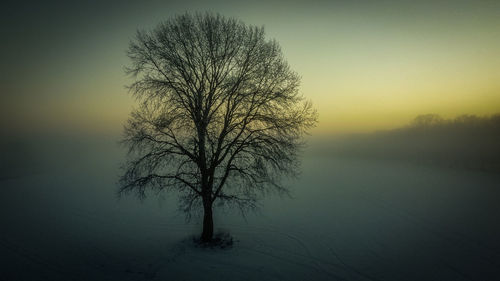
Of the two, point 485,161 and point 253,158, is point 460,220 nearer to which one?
point 253,158

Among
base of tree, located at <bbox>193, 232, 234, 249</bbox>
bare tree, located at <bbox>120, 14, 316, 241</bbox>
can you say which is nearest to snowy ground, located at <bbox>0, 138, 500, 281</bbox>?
base of tree, located at <bbox>193, 232, 234, 249</bbox>

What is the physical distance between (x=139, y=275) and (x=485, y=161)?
261ft

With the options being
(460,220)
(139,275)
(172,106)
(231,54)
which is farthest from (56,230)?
(460,220)

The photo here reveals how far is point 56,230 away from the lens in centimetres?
1527

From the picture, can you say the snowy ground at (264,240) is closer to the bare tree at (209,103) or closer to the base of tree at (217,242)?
the base of tree at (217,242)

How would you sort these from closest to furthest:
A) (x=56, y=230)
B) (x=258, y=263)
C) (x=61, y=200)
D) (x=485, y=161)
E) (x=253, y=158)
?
(x=258, y=263) → (x=253, y=158) → (x=56, y=230) → (x=61, y=200) → (x=485, y=161)

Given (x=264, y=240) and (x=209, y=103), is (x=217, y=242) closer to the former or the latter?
(x=264, y=240)

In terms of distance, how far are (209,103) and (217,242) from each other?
7.34 metres

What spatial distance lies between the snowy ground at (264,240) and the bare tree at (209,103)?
3.17 m

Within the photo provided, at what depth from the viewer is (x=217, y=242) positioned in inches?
492

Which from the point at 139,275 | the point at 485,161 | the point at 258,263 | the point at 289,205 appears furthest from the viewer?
the point at 485,161

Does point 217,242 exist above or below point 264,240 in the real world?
above

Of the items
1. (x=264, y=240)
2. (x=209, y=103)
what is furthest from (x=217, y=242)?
(x=209, y=103)

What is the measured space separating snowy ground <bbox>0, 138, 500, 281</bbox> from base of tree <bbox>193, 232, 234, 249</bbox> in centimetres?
40
